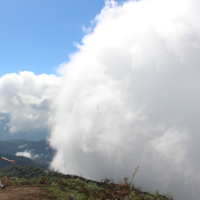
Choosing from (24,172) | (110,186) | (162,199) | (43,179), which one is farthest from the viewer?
(24,172)

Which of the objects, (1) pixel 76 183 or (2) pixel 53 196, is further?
(1) pixel 76 183

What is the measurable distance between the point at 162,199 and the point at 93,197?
7324 millimetres

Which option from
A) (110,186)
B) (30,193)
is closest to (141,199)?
(110,186)

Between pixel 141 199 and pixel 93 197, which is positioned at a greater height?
pixel 141 199

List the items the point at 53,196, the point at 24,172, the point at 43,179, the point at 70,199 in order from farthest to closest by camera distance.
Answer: the point at 24,172
the point at 43,179
the point at 53,196
the point at 70,199

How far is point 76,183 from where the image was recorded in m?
20.8

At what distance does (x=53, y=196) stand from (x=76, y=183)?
614cm

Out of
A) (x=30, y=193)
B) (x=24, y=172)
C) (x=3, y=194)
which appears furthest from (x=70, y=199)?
(x=24, y=172)

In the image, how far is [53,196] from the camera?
1508cm

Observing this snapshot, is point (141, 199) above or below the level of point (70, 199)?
above

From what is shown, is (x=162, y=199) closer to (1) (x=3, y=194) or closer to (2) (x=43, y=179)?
(2) (x=43, y=179)

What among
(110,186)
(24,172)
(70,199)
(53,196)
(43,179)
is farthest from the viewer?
(24,172)

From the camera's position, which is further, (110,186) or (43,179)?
(43,179)

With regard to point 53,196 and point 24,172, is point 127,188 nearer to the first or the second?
point 53,196
